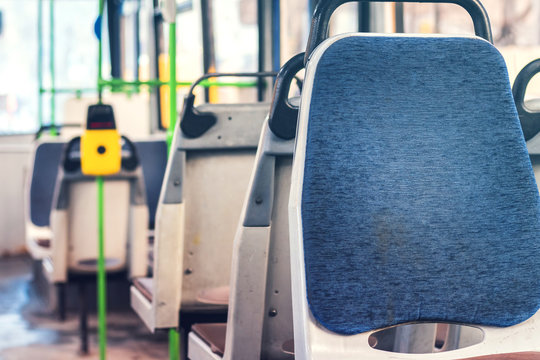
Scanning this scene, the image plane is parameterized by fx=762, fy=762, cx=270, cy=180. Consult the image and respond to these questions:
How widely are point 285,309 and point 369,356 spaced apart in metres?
0.55

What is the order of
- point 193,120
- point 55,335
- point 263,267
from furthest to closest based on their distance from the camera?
point 55,335 → point 193,120 → point 263,267

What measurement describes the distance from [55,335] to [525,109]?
2.95 meters

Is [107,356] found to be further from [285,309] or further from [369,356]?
[369,356]

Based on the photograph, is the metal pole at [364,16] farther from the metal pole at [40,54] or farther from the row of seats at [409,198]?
the metal pole at [40,54]

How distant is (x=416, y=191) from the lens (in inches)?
48.9

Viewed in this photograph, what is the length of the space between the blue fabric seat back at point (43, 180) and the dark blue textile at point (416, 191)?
144 inches

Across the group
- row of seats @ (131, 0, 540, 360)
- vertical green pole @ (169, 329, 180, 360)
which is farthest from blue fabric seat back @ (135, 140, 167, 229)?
row of seats @ (131, 0, 540, 360)

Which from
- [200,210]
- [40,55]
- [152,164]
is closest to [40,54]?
[40,55]

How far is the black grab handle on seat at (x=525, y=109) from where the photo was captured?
1.65 meters

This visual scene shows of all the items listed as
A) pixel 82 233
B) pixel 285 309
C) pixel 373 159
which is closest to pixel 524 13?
pixel 285 309

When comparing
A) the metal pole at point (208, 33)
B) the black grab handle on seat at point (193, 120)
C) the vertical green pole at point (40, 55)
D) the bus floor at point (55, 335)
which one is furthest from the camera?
the vertical green pole at point (40, 55)

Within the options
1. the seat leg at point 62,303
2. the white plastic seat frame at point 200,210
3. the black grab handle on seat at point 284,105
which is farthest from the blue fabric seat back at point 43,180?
the black grab handle on seat at point 284,105

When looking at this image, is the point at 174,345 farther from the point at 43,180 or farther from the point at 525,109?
the point at 43,180

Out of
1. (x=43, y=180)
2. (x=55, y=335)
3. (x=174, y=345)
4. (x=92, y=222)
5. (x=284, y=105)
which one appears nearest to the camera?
(x=284, y=105)
